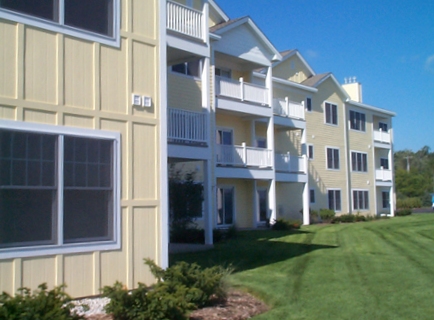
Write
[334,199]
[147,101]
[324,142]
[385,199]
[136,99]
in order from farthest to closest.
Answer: [385,199] → [334,199] → [324,142] → [147,101] → [136,99]

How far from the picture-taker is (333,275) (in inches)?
488

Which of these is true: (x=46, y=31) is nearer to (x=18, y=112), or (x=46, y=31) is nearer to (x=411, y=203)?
(x=18, y=112)

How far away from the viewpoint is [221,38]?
2392 cm

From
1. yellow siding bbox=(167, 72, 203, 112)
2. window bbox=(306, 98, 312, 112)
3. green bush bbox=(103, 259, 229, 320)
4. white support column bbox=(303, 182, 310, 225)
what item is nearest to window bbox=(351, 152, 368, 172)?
window bbox=(306, 98, 312, 112)

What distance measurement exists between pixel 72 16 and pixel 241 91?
16.0 meters

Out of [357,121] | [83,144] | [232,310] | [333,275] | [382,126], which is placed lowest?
[232,310]

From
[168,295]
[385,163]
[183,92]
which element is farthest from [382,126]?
[168,295]

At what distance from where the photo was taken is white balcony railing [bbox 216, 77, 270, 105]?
2347 cm

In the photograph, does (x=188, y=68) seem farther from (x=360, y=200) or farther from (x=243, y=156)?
(x=360, y=200)

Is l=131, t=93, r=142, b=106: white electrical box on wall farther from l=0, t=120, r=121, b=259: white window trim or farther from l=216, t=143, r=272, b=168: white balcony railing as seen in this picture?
l=216, t=143, r=272, b=168: white balcony railing

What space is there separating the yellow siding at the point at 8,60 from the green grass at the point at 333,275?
541 cm

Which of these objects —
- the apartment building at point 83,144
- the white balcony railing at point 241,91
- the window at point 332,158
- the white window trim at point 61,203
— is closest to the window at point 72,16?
the apartment building at point 83,144

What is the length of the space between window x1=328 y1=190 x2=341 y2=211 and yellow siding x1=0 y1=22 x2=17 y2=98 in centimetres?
3043

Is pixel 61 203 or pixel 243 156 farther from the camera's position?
pixel 243 156
